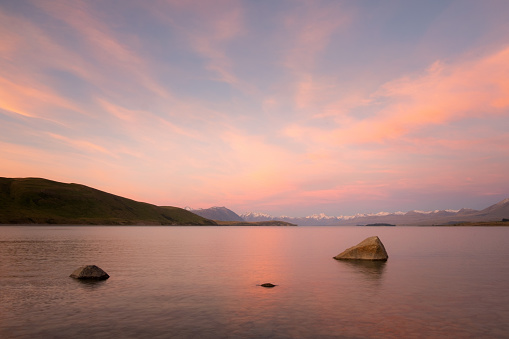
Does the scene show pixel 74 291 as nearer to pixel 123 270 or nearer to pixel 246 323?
pixel 123 270

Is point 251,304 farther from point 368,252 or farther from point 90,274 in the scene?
point 368,252

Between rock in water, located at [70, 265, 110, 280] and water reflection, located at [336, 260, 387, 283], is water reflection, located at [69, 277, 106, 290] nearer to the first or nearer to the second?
rock in water, located at [70, 265, 110, 280]

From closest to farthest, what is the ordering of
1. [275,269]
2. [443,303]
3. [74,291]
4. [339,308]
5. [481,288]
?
1. [339,308]
2. [443,303]
3. [74,291]
4. [481,288]
5. [275,269]

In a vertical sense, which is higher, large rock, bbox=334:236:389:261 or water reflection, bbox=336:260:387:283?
large rock, bbox=334:236:389:261

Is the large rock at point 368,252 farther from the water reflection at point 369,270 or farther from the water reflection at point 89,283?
the water reflection at point 89,283

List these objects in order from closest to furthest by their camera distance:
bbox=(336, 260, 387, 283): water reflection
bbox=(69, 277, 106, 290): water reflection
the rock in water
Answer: bbox=(69, 277, 106, 290): water reflection → the rock in water → bbox=(336, 260, 387, 283): water reflection

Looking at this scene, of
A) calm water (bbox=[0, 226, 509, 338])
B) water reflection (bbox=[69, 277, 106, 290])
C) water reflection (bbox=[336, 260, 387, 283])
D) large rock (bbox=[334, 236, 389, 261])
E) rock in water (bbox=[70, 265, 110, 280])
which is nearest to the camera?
calm water (bbox=[0, 226, 509, 338])

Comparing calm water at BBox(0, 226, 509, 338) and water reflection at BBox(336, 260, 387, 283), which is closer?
calm water at BBox(0, 226, 509, 338)

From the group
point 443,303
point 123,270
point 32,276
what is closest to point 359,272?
point 443,303

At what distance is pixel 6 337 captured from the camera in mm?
15930

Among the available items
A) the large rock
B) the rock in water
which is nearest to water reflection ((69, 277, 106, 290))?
the rock in water

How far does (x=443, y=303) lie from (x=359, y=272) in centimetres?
1584

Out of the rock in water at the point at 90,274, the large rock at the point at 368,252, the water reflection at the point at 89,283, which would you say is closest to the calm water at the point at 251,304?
the water reflection at the point at 89,283

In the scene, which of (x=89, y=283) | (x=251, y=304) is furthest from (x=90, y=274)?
(x=251, y=304)
